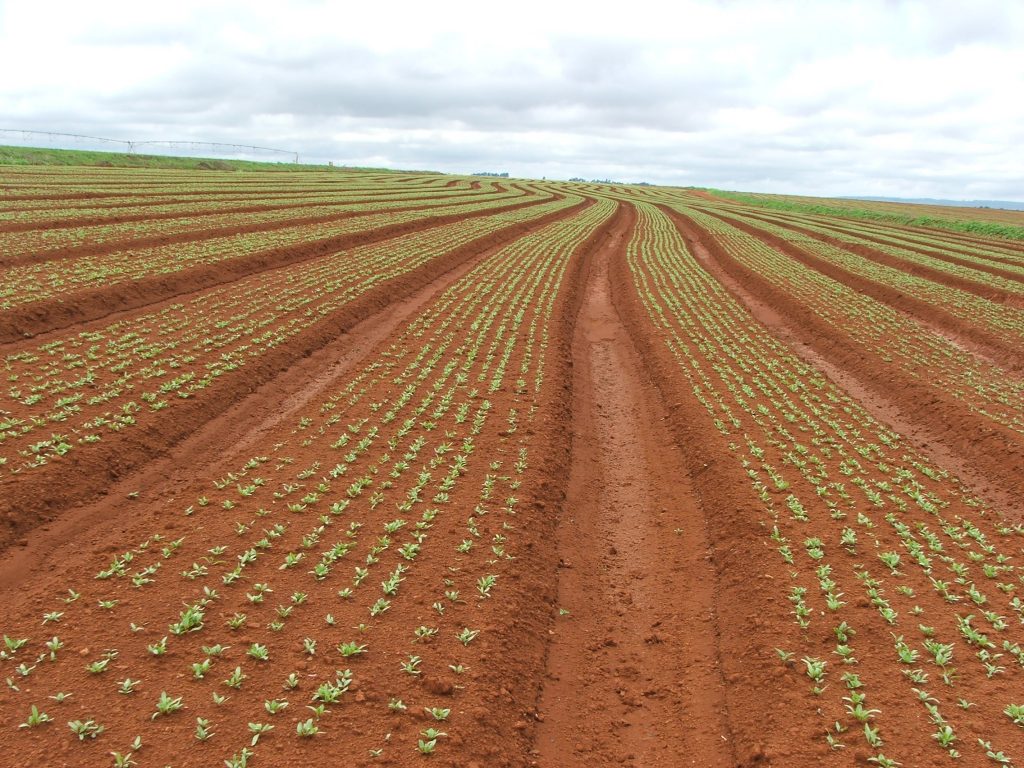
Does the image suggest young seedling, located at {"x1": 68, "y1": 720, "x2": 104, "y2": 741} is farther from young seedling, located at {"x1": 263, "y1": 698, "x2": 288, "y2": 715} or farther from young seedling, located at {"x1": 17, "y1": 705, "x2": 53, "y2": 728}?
young seedling, located at {"x1": 263, "y1": 698, "x2": 288, "y2": 715}

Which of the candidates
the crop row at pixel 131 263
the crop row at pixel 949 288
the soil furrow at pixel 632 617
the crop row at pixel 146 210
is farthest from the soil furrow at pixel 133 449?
the crop row at pixel 949 288

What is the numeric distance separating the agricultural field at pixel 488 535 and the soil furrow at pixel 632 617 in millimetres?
45

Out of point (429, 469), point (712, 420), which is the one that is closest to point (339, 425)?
point (429, 469)

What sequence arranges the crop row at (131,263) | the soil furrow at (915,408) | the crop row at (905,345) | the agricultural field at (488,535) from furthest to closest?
the crop row at (131,263) < the crop row at (905,345) < the soil furrow at (915,408) < the agricultural field at (488,535)

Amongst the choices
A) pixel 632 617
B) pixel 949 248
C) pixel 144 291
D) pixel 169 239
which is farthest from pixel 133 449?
pixel 949 248

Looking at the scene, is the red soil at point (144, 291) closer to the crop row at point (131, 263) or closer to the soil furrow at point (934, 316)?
the crop row at point (131, 263)

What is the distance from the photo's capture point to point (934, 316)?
945 inches

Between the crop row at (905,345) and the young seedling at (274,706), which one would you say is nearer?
the young seedling at (274,706)

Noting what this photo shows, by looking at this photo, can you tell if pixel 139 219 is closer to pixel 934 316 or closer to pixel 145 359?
pixel 145 359

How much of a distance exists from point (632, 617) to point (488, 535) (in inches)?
91.9

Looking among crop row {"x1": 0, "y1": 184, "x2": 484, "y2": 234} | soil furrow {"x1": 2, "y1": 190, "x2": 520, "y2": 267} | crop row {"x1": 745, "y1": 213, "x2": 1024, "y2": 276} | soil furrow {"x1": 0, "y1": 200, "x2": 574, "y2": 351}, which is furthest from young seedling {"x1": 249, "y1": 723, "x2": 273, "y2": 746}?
crop row {"x1": 745, "y1": 213, "x2": 1024, "y2": 276}

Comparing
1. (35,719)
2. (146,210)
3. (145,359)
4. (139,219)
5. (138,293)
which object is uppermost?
(146,210)

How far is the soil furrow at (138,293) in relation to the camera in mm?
15594

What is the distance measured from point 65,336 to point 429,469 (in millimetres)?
11659
